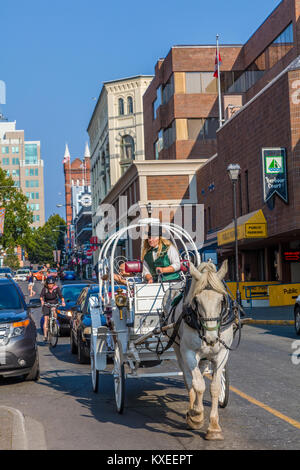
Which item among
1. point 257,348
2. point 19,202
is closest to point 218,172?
point 257,348

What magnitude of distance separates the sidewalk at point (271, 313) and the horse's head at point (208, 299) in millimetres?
17513

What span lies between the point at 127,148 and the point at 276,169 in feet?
197

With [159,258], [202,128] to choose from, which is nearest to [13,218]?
[202,128]

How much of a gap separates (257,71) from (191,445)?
46.7 m

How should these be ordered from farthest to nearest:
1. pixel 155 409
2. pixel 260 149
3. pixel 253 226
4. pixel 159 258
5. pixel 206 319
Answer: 1. pixel 253 226
2. pixel 260 149
3. pixel 159 258
4. pixel 155 409
5. pixel 206 319

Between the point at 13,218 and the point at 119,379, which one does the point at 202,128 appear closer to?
the point at 13,218

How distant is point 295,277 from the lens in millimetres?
36062

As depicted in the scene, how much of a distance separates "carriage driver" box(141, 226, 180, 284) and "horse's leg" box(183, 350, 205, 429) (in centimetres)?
239

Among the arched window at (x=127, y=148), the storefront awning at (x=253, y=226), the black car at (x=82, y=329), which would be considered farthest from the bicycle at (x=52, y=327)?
the arched window at (x=127, y=148)

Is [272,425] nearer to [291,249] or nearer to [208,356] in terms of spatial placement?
[208,356]

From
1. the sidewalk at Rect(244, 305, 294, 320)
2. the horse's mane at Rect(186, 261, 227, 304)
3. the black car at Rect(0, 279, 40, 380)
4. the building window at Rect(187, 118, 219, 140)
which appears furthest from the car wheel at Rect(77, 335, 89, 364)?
the building window at Rect(187, 118, 219, 140)

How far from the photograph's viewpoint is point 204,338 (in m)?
7.02

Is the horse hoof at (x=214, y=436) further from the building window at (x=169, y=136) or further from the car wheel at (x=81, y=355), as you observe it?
the building window at (x=169, y=136)

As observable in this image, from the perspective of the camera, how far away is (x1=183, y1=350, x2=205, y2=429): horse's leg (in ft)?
24.0
